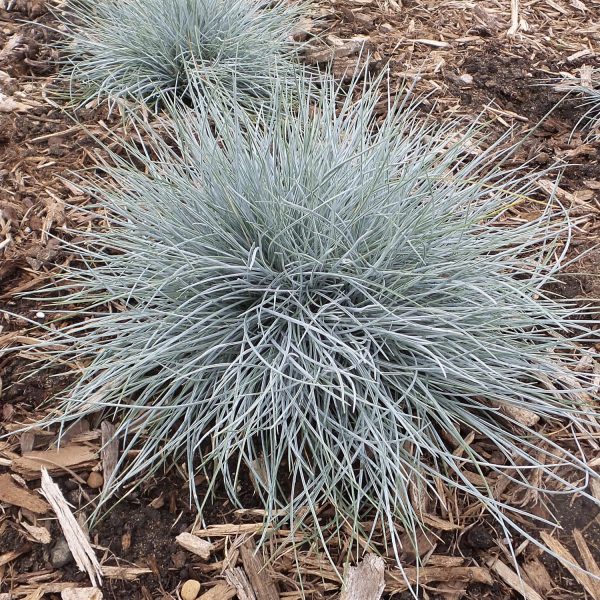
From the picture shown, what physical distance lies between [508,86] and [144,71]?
6.43ft

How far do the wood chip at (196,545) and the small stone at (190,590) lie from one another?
69 millimetres

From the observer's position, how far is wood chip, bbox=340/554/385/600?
1.51 metres

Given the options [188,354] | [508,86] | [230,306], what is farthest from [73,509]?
[508,86]

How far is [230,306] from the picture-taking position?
1782mm

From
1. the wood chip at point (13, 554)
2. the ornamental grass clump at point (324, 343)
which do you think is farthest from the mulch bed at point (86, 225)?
the ornamental grass clump at point (324, 343)

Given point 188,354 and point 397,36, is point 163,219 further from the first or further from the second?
point 397,36

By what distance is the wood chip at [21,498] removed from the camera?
1712 mm

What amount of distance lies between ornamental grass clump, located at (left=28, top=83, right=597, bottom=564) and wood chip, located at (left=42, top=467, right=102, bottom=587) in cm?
12

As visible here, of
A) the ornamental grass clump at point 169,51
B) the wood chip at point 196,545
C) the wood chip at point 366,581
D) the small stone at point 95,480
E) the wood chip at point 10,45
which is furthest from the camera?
the wood chip at point 10,45

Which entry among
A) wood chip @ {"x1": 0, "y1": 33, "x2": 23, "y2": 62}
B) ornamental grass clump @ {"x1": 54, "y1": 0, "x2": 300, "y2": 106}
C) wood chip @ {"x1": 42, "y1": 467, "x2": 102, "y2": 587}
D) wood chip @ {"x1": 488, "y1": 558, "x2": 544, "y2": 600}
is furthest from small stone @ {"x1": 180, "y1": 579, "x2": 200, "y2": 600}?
wood chip @ {"x1": 0, "y1": 33, "x2": 23, "y2": 62}

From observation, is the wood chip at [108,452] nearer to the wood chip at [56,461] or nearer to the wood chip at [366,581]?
the wood chip at [56,461]

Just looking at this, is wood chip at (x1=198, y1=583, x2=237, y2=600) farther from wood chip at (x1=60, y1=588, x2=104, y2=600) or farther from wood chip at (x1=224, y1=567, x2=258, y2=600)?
wood chip at (x1=60, y1=588, x2=104, y2=600)

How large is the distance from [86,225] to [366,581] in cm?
Answer: 178

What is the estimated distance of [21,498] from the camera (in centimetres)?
173
